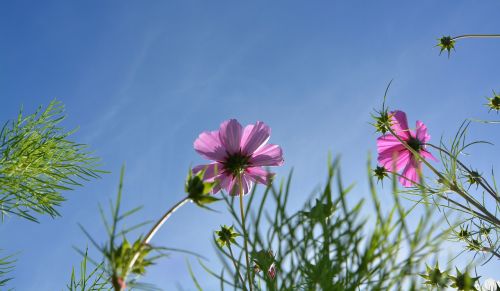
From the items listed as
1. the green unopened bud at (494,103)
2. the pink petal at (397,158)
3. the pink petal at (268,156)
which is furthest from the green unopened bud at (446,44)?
the pink petal at (268,156)

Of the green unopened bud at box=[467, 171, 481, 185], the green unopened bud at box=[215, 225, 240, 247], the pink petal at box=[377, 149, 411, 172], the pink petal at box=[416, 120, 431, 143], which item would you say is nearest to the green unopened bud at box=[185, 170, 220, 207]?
the green unopened bud at box=[215, 225, 240, 247]

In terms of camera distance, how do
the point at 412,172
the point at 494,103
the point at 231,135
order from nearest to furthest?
the point at 231,135 < the point at 412,172 < the point at 494,103

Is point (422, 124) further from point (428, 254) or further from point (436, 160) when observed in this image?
point (428, 254)

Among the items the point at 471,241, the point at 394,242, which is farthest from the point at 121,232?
the point at 471,241

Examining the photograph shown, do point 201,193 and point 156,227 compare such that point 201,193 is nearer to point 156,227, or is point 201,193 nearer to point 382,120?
point 156,227

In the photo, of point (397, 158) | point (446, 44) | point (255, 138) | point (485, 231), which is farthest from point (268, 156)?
point (446, 44)

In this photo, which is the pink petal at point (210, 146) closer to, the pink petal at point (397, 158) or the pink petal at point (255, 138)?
the pink petal at point (255, 138)

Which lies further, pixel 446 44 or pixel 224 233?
pixel 446 44
